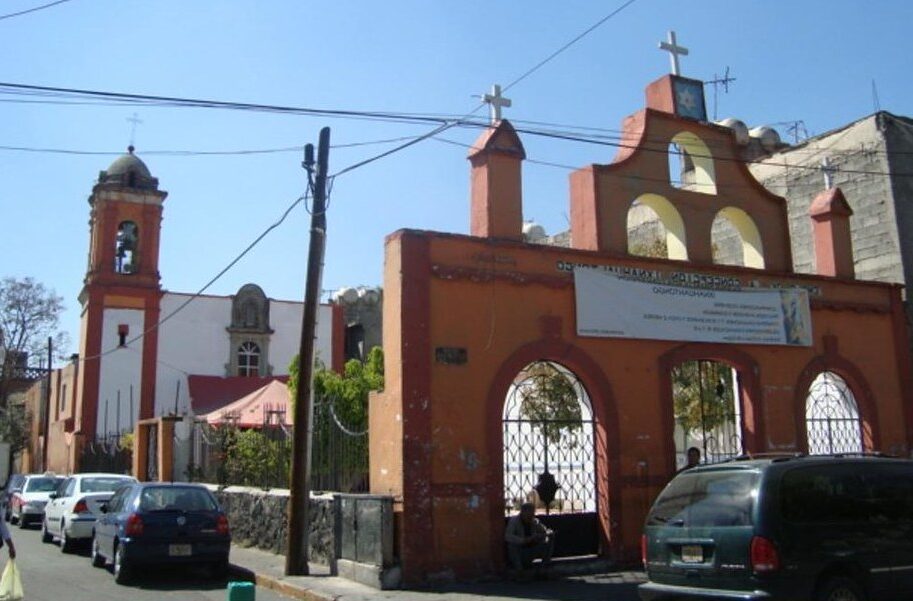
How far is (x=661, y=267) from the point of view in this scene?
1412cm

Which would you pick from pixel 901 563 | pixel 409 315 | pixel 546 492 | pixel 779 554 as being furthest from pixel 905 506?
pixel 409 315

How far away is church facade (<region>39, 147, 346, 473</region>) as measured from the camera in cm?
3444

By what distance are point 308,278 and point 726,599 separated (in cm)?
725

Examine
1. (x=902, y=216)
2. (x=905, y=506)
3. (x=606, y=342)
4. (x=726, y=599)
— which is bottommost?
(x=726, y=599)

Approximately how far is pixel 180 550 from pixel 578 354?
21.2 feet

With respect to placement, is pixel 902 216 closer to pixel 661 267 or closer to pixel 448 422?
pixel 661 267

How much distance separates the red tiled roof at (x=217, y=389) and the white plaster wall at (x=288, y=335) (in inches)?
67.4

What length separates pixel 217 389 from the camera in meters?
37.4

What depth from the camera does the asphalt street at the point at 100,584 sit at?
11516mm

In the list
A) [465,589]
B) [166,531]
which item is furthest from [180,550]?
[465,589]

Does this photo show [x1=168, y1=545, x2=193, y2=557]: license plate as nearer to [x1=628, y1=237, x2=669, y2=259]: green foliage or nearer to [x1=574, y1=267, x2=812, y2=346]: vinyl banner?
[x1=574, y1=267, x2=812, y2=346]: vinyl banner

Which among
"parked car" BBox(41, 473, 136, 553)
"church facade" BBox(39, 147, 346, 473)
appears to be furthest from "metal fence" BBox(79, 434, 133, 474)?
"parked car" BBox(41, 473, 136, 553)

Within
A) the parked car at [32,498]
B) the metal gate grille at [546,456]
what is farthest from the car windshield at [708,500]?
the parked car at [32,498]

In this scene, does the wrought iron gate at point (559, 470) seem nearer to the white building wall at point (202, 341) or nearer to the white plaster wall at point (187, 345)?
the white building wall at point (202, 341)
